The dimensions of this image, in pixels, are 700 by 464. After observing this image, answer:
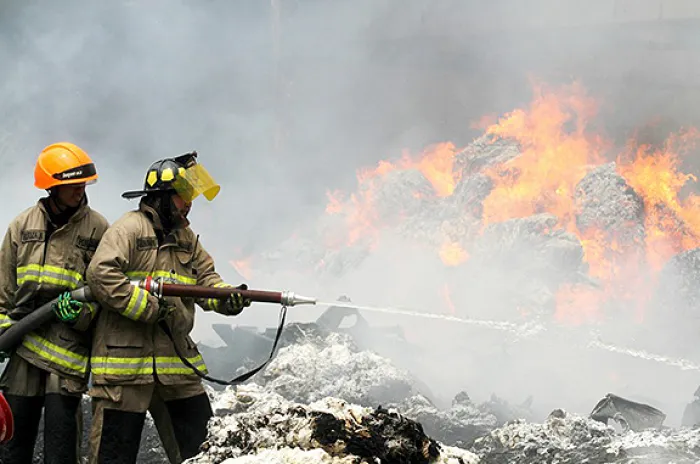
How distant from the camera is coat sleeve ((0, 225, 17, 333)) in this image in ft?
10.4

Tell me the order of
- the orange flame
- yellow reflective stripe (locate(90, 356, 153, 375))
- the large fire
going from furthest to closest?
1. the orange flame
2. the large fire
3. yellow reflective stripe (locate(90, 356, 153, 375))

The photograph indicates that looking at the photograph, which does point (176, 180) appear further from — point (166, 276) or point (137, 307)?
point (137, 307)

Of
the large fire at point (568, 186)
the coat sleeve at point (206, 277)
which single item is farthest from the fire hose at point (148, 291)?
the large fire at point (568, 186)

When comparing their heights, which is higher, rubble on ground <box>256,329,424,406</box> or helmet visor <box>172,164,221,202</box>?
helmet visor <box>172,164,221,202</box>

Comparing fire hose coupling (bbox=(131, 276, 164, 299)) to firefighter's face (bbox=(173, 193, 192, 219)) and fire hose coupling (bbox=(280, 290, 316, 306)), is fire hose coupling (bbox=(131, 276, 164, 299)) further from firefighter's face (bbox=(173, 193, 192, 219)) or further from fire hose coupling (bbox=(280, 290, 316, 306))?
fire hose coupling (bbox=(280, 290, 316, 306))

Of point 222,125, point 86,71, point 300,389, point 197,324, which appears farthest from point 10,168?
point 300,389

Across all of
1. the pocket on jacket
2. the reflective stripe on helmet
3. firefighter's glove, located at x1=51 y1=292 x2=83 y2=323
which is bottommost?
the pocket on jacket

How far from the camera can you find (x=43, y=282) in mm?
3121

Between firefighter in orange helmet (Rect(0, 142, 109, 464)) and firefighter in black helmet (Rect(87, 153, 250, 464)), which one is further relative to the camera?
firefighter in orange helmet (Rect(0, 142, 109, 464))

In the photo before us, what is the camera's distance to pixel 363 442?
2660 millimetres

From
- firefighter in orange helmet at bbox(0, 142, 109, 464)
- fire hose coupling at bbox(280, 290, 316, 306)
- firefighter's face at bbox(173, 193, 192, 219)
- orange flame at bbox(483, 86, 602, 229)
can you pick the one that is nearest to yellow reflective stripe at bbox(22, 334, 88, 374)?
firefighter in orange helmet at bbox(0, 142, 109, 464)

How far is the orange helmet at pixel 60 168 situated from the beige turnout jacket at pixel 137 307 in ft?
1.02

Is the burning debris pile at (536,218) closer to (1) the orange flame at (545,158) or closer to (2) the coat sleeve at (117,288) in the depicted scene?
(1) the orange flame at (545,158)

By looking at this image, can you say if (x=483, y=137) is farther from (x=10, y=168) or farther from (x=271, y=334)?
(x=10, y=168)
